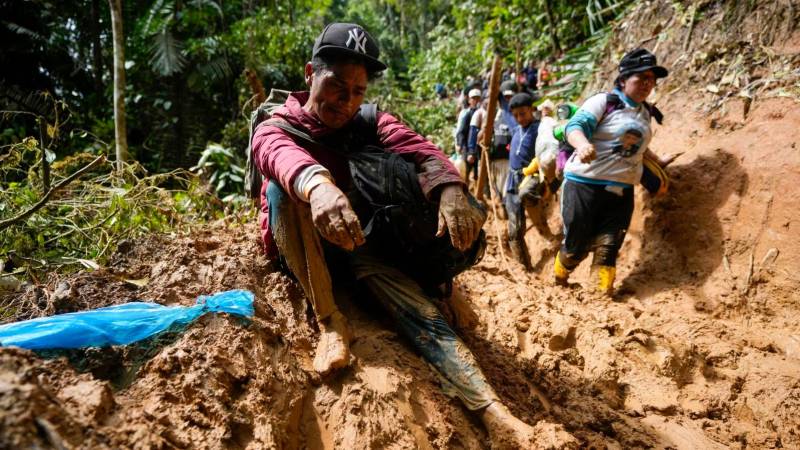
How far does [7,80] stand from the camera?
7.75m

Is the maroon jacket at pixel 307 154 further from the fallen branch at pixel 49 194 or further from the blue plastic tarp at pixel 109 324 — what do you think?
the fallen branch at pixel 49 194

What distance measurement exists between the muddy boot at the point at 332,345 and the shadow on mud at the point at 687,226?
109 inches

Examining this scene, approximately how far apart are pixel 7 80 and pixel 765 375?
11176mm

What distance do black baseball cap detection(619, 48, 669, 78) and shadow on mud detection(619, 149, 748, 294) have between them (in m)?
0.91

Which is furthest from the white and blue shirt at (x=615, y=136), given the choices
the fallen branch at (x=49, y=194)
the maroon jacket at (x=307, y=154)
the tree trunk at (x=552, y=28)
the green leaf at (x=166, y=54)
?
the green leaf at (x=166, y=54)

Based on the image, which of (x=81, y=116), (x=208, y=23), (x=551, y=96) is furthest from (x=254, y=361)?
(x=208, y=23)

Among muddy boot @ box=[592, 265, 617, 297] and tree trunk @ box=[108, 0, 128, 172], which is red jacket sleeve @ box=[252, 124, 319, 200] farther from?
tree trunk @ box=[108, 0, 128, 172]

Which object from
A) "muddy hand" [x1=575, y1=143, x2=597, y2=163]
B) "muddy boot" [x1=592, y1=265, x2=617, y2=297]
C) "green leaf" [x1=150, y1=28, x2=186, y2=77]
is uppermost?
"green leaf" [x1=150, y1=28, x2=186, y2=77]

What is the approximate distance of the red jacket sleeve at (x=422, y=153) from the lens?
6.26ft

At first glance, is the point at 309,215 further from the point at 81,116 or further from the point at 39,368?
the point at 81,116

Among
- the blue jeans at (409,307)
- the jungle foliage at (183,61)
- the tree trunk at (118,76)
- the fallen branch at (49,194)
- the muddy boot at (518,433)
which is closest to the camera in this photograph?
the muddy boot at (518,433)

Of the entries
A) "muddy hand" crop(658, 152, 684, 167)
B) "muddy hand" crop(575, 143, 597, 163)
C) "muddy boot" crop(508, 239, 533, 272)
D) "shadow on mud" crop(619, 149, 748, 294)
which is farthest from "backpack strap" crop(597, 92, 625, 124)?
"muddy boot" crop(508, 239, 533, 272)

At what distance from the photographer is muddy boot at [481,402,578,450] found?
150 cm

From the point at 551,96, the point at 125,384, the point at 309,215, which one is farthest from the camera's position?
the point at 551,96
